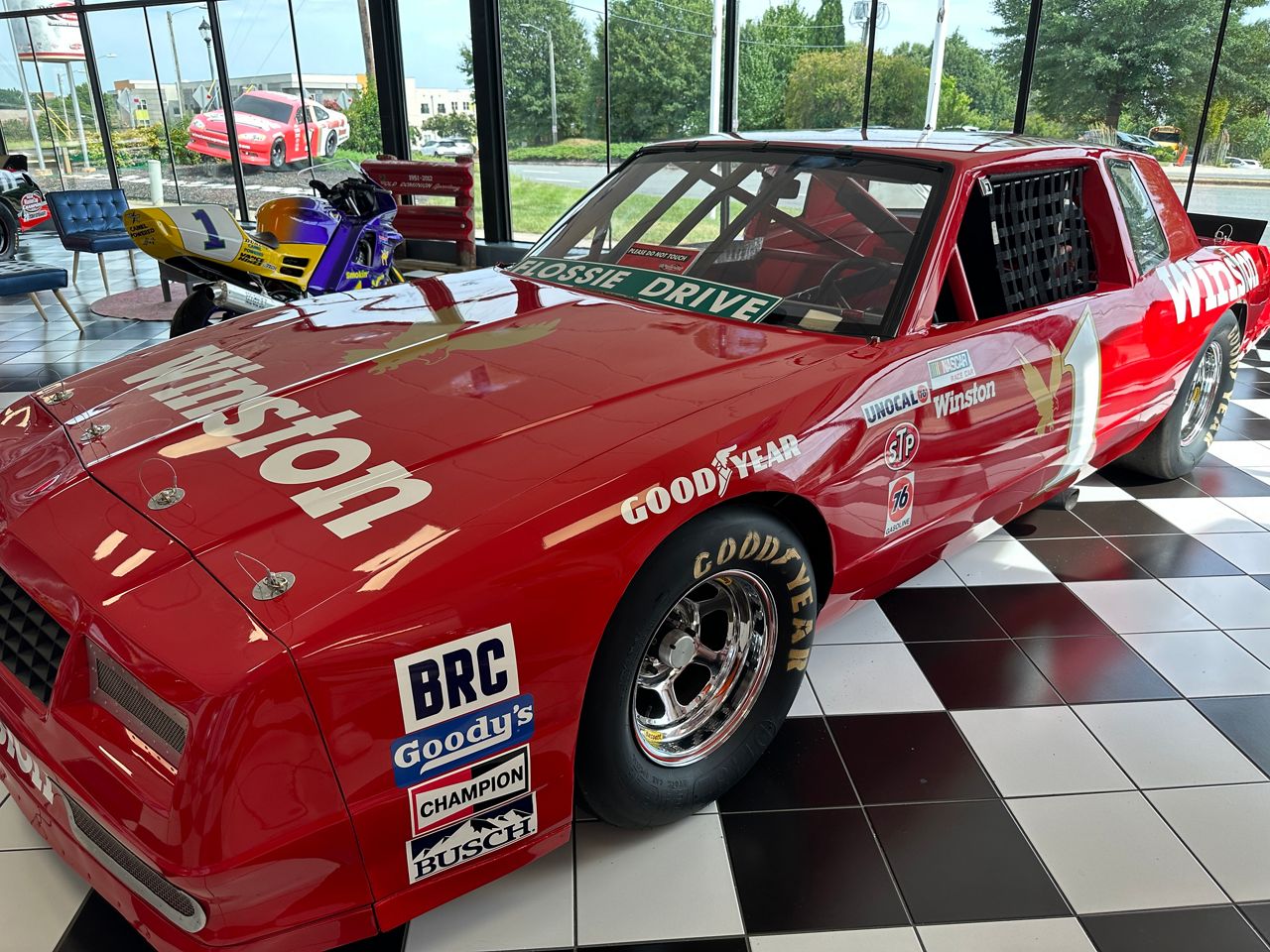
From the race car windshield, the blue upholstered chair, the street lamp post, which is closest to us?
the race car windshield

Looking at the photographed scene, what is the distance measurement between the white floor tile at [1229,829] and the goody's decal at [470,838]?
144cm

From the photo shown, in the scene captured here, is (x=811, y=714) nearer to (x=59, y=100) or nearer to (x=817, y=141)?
(x=817, y=141)

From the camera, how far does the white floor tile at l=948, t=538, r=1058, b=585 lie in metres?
3.01

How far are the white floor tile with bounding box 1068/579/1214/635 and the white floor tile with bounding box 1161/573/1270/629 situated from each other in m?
0.05

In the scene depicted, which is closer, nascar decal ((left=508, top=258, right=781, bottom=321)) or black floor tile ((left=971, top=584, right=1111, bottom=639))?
nascar decal ((left=508, top=258, right=781, bottom=321))

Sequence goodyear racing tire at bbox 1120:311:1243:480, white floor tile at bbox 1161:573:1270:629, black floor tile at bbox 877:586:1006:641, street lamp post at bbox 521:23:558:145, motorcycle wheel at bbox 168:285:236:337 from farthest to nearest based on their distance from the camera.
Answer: street lamp post at bbox 521:23:558:145, motorcycle wheel at bbox 168:285:236:337, goodyear racing tire at bbox 1120:311:1243:480, white floor tile at bbox 1161:573:1270:629, black floor tile at bbox 877:586:1006:641

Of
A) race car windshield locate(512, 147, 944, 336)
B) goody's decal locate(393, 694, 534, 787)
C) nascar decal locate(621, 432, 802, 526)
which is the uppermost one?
race car windshield locate(512, 147, 944, 336)

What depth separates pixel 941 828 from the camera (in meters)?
1.92

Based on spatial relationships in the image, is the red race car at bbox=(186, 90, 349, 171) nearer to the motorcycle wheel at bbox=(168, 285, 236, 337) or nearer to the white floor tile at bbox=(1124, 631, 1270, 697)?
the motorcycle wheel at bbox=(168, 285, 236, 337)

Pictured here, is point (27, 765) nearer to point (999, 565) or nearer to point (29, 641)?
point (29, 641)

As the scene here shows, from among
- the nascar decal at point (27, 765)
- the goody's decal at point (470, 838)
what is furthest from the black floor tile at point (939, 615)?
the nascar decal at point (27, 765)

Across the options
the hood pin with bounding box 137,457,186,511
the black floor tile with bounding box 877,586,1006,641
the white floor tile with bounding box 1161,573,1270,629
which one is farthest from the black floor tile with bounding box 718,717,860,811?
the white floor tile with bounding box 1161,573,1270,629

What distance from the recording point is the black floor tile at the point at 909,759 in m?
2.04

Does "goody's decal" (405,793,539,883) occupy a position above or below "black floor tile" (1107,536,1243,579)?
above
